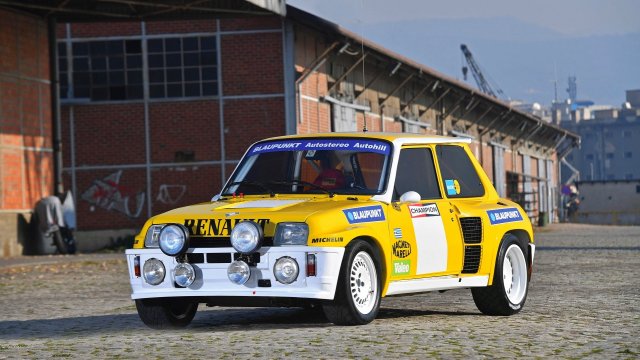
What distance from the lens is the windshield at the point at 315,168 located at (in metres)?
11.5

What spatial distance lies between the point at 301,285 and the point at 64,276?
1283cm

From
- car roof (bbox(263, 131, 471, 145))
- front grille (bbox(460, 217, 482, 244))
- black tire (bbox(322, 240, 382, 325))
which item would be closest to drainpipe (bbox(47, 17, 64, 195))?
car roof (bbox(263, 131, 471, 145))

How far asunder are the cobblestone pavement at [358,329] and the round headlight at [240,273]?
1.34 feet

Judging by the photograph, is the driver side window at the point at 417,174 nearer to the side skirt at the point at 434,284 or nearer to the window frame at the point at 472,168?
the window frame at the point at 472,168

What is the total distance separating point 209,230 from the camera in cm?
1052

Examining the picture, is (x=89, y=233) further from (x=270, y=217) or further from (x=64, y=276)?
(x=270, y=217)

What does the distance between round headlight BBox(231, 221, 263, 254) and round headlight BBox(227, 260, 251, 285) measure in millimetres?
123

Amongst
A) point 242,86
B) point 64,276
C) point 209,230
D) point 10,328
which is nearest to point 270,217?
point 209,230

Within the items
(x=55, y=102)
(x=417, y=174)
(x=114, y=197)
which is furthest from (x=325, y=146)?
(x=114, y=197)

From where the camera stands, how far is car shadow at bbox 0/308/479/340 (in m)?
11.2

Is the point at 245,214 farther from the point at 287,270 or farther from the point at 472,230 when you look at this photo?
the point at 472,230

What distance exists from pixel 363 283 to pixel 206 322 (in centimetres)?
188

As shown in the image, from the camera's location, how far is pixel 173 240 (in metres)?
10.6

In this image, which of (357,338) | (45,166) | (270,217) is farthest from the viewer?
(45,166)
